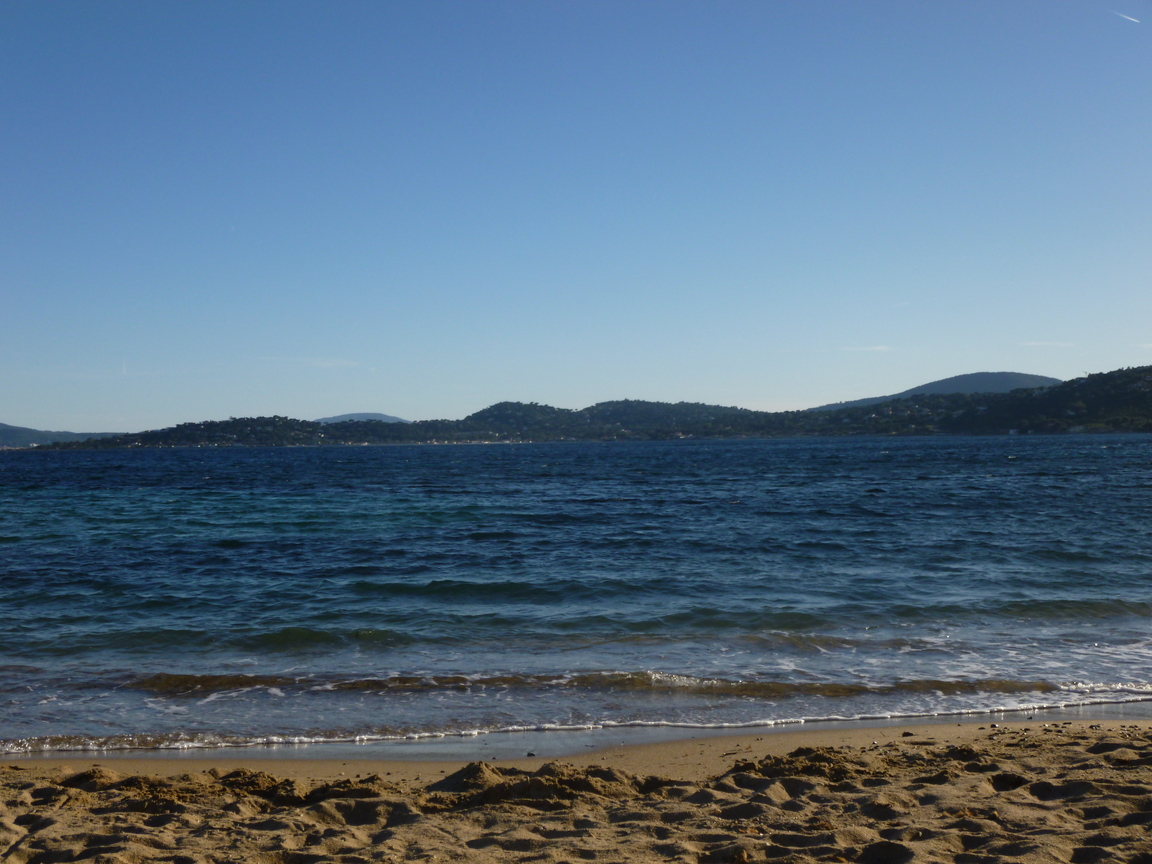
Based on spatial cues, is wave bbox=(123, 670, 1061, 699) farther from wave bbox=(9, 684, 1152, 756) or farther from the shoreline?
the shoreline

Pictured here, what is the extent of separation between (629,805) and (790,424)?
177 m

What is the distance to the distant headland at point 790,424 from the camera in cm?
12862

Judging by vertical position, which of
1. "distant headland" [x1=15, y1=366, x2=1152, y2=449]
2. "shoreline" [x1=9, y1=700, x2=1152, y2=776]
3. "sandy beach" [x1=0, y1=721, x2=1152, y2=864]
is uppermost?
"distant headland" [x1=15, y1=366, x2=1152, y2=449]

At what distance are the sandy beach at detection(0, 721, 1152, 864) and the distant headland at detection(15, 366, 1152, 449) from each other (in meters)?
139

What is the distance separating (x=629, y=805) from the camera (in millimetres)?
5258

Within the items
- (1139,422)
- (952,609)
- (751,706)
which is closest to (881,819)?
(751,706)

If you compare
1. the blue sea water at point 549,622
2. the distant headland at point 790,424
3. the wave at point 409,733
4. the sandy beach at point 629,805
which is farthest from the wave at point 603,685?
the distant headland at point 790,424

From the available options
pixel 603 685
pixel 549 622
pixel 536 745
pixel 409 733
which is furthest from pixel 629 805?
pixel 549 622

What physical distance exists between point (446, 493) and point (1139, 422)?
12163cm

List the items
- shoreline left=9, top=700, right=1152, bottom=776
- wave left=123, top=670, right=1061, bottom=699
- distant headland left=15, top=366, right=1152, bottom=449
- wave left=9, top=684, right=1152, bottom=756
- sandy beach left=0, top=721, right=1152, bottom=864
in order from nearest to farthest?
sandy beach left=0, top=721, right=1152, bottom=864 < shoreline left=9, top=700, right=1152, bottom=776 < wave left=9, top=684, right=1152, bottom=756 < wave left=123, top=670, right=1061, bottom=699 < distant headland left=15, top=366, right=1152, bottom=449

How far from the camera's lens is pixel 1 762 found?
6.52 metres

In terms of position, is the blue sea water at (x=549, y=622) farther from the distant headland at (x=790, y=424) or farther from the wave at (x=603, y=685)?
the distant headland at (x=790, y=424)

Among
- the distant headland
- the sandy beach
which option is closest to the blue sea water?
the sandy beach

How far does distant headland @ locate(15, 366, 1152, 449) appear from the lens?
129m
